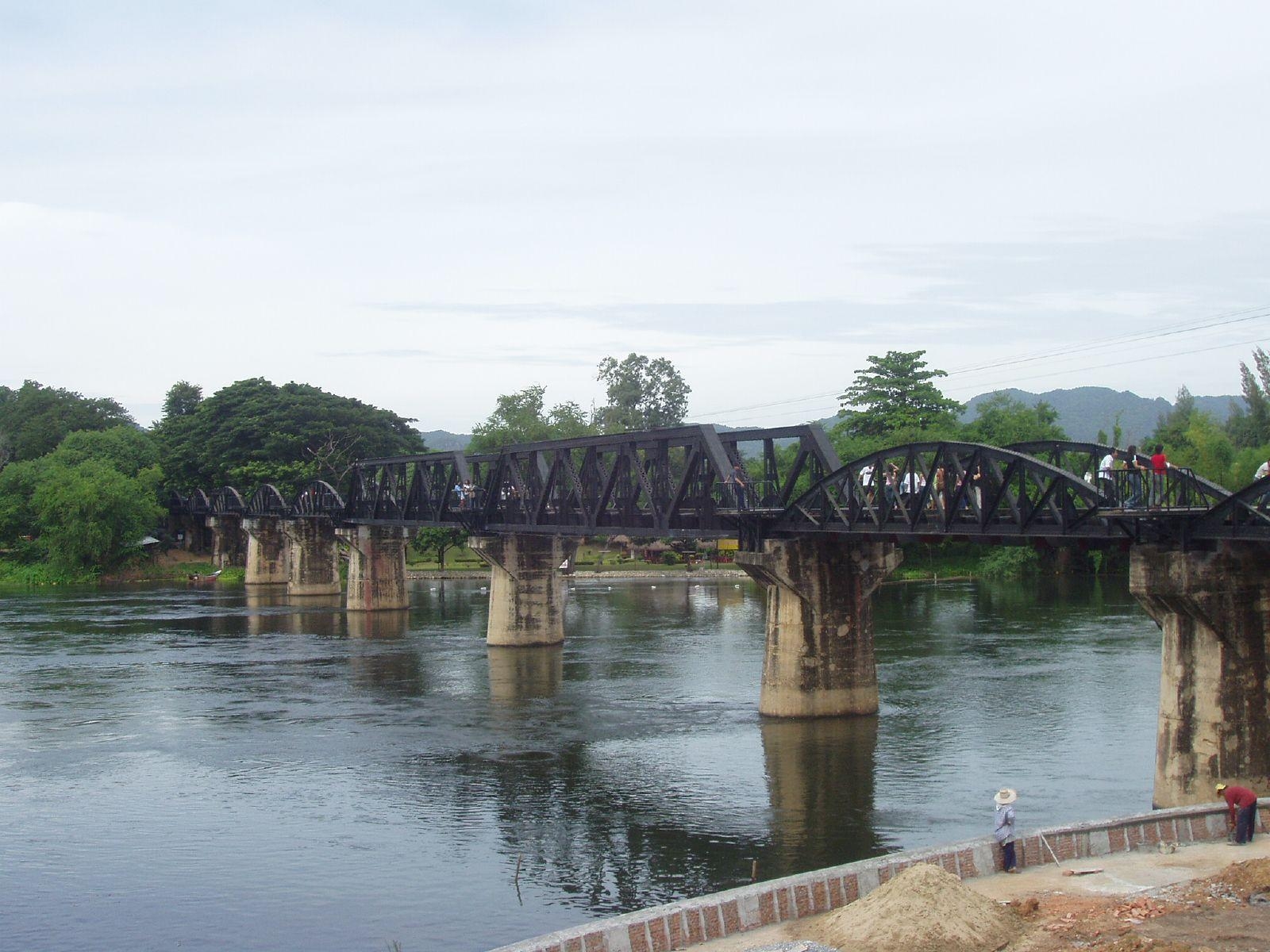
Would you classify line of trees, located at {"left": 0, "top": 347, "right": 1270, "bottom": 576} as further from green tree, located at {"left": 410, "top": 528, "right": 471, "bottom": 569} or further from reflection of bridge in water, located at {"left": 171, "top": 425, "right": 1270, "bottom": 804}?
reflection of bridge in water, located at {"left": 171, "top": 425, "right": 1270, "bottom": 804}

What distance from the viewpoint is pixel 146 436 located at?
171250 millimetres

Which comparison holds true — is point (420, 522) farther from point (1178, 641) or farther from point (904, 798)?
point (1178, 641)

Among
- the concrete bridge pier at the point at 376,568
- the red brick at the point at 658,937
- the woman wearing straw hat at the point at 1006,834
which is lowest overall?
the red brick at the point at 658,937

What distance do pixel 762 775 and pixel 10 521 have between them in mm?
126932

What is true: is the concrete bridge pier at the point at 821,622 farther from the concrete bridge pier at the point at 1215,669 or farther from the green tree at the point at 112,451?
the green tree at the point at 112,451

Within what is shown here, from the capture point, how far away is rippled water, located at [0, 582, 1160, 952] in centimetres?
3053

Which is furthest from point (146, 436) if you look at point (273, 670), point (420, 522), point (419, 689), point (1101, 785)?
point (1101, 785)

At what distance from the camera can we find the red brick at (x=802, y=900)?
70.3ft

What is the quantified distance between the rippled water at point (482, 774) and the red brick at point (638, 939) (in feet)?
27.2

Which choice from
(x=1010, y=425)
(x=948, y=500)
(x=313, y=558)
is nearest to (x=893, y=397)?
(x=1010, y=425)

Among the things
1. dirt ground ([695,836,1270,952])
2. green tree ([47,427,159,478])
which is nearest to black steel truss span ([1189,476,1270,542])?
dirt ground ([695,836,1270,952])

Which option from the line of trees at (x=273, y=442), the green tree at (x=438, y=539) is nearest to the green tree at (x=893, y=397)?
the line of trees at (x=273, y=442)

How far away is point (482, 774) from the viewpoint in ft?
142

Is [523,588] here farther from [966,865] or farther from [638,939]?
[638,939]
